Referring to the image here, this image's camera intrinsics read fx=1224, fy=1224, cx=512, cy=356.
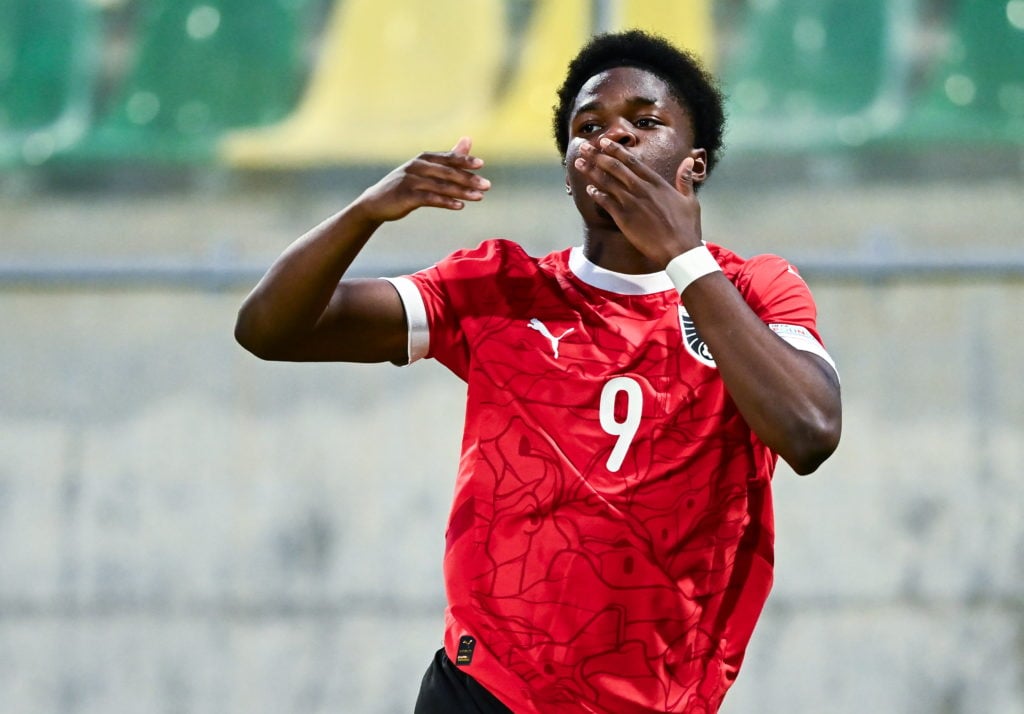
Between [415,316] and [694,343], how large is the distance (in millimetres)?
433

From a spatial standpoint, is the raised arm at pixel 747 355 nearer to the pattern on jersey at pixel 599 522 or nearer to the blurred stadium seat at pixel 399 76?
the pattern on jersey at pixel 599 522

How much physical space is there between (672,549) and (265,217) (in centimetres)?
296

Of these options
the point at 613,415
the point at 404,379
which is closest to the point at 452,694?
Answer: the point at 613,415

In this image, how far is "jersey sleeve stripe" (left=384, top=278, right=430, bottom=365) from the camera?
191 cm

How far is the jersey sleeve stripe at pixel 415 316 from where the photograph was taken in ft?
6.25

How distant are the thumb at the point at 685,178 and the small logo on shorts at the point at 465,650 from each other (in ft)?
2.42

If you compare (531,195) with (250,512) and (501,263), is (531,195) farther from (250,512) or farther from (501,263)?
(501,263)

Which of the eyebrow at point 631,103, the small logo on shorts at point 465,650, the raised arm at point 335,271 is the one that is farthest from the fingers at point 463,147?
the small logo on shorts at point 465,650

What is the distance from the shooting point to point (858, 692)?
3.96 metres

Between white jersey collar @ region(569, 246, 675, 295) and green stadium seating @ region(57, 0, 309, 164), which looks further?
green stadium seating @ region(57, 0, 309, 164)

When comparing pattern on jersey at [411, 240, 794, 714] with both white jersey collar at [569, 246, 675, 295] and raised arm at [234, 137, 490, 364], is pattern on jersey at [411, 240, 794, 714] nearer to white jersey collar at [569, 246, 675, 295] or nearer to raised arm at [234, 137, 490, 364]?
white jersey collar at [569, 246, 675, 295]

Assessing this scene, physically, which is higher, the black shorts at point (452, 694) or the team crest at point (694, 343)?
the team crest at point (694, 343)

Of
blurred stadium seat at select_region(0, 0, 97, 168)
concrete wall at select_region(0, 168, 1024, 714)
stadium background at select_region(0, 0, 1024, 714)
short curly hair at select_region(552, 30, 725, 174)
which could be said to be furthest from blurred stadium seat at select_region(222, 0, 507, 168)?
short curly hair at select_region(552, 30, 725, 174)

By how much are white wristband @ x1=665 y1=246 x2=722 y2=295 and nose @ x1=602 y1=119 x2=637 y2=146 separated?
0.29 meters
